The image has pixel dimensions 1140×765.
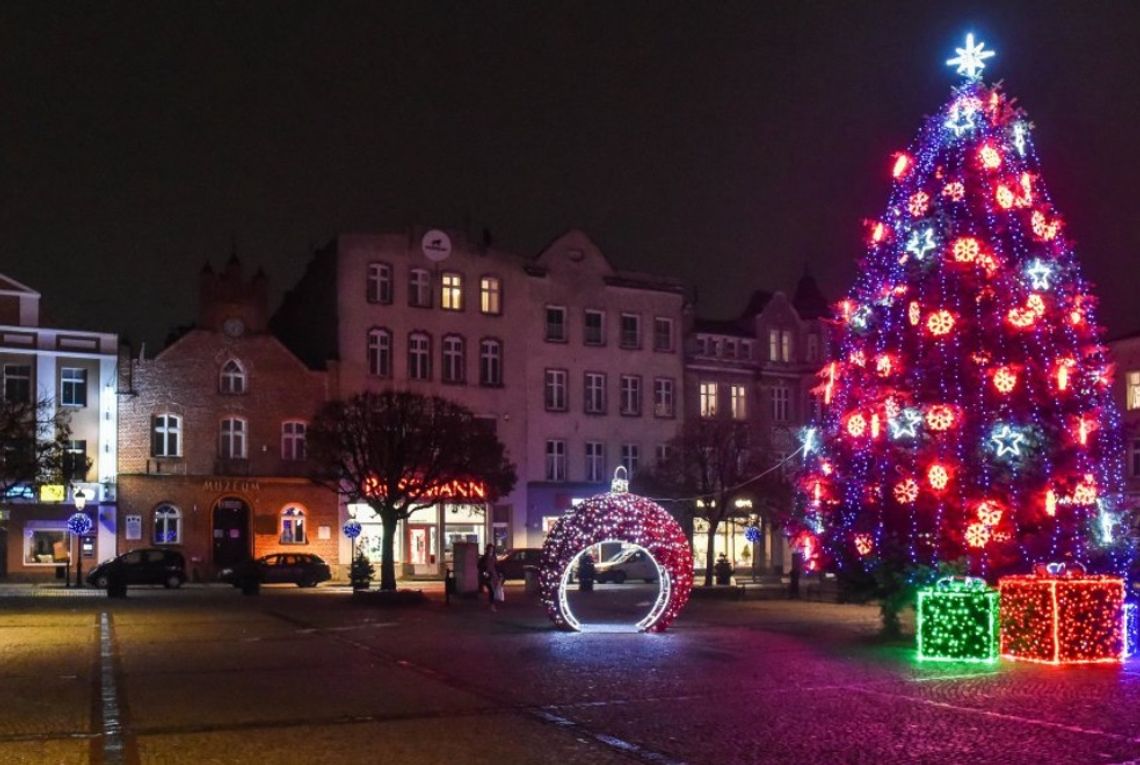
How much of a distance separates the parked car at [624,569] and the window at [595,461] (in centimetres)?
640

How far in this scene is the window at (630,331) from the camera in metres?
62.2

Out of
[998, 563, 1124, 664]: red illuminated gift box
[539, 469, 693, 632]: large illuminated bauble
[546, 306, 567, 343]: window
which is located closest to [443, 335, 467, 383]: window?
[546, 306, 567, 343]: window

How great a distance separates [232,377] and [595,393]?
52.4ft

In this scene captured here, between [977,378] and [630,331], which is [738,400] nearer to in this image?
[630,331]

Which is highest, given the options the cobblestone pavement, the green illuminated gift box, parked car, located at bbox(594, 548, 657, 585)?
the green illuminated gift box

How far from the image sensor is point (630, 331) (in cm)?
6238

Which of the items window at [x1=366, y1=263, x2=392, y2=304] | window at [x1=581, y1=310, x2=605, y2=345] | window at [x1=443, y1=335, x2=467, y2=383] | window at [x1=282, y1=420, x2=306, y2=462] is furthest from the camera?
window at [x1=581, y1=310, x2=605, y2=345]

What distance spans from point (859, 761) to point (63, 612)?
25011 mm

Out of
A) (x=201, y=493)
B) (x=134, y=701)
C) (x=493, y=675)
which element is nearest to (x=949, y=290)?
(x=493, y=675)

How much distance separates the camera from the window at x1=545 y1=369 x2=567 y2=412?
60.5m

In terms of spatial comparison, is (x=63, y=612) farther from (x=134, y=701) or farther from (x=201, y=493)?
(x=201, y=493)

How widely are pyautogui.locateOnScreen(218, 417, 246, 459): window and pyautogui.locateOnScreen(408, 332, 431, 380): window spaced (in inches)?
287

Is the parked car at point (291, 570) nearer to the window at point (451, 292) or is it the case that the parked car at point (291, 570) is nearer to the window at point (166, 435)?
the window at point (166, 435)

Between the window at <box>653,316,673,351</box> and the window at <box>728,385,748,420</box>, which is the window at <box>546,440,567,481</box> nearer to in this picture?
the window at <box>653,316,673,351</box>
